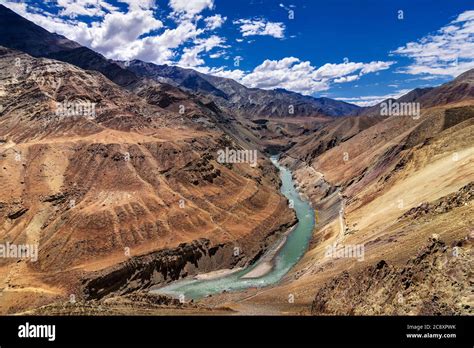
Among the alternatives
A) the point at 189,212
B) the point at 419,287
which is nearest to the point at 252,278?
the point at 189,212

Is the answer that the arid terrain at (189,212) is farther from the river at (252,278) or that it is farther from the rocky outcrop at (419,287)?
the river at (252,278)

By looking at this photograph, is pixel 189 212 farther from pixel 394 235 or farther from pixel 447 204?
pixel 447 204

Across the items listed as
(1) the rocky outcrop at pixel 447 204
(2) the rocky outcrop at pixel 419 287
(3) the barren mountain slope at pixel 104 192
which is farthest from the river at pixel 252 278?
(2) the rocky outcrop at pixel 419 287

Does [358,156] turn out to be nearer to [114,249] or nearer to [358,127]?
[358,127]

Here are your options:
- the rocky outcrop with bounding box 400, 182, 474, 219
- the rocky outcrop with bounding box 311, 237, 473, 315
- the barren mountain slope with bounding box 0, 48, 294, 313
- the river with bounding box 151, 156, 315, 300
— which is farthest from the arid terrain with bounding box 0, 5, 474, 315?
the river with bounding box 151, 156, 315, 300
